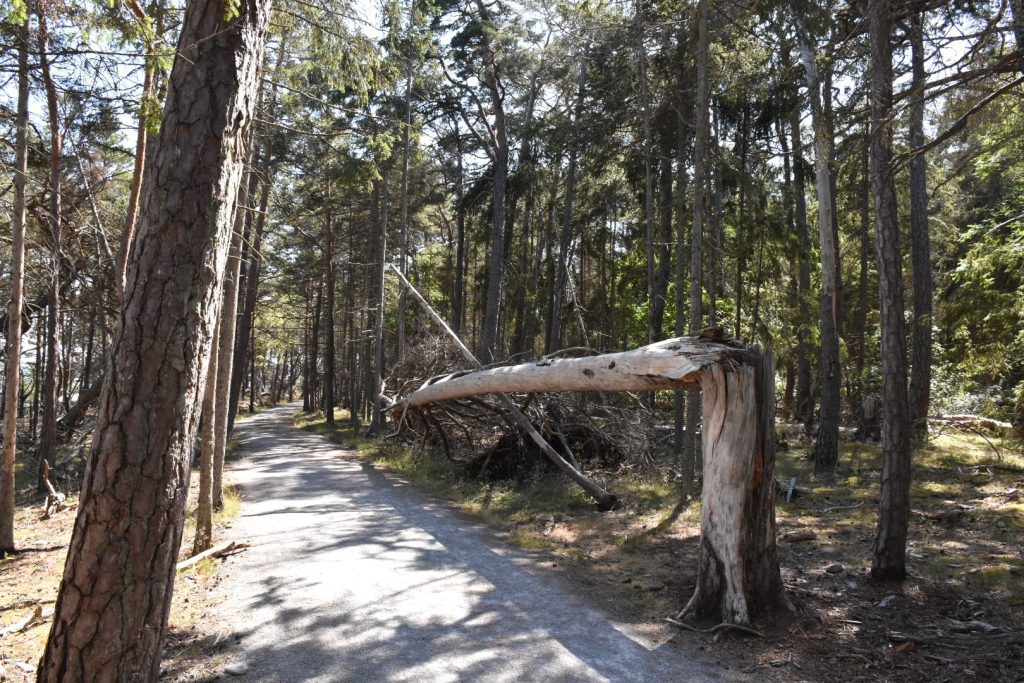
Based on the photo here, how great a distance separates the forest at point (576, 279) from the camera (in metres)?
3.37

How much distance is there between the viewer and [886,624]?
212 inches

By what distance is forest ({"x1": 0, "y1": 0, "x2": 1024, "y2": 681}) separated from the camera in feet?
11.0

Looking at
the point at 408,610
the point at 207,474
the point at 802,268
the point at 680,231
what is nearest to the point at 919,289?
the point at 802,268

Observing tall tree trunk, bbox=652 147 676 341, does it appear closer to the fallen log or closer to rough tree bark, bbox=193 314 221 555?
the fallen log

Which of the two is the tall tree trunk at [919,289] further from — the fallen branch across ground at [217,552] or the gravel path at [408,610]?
the fallen branch across ground at [217,552]

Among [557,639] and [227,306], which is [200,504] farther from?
[557,639]

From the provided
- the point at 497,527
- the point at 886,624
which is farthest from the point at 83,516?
the point at 497,527

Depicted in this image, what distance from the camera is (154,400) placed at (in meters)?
3.20

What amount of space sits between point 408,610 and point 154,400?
11.1 feet

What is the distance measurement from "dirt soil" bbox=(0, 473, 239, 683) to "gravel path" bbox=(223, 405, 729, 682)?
0.73ft

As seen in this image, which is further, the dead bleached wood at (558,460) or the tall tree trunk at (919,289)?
the tall tree trunk at (919,289)

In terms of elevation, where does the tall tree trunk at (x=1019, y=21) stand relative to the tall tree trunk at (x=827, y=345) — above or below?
above

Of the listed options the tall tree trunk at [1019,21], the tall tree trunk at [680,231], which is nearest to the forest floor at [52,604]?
the tall tree trunk at [680,231]

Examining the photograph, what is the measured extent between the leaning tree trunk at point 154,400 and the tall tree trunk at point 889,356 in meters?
5.77
